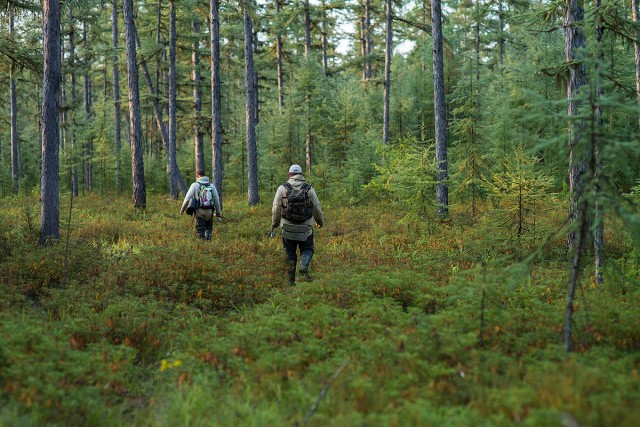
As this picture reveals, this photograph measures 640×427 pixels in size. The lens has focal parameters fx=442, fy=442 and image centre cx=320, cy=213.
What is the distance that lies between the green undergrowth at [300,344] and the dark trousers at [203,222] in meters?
2.38

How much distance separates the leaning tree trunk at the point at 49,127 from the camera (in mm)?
10844

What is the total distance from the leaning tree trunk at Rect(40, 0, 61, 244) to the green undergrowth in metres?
1.38

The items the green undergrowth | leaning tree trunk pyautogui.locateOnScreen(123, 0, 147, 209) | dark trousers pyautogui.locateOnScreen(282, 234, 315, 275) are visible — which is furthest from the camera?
leaning tree trunk pyautogui.locateOnScreen(123, 0, 147, 209)

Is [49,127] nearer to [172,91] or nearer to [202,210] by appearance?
[202,210]

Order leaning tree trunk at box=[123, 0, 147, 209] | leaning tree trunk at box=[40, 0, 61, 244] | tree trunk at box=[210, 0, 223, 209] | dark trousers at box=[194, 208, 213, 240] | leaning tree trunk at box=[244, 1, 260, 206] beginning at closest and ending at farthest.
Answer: leaning tree trunk at box=[40, 0, 61, 244]
dark trousers at box=[194, 208, 213, 240]
tree trunk at box=[210, 0, 223, 209]
leaning tree trunk at box=[123, 0, 147, 209]
leaning tree trunk at box=[244, 1, 260, 206]

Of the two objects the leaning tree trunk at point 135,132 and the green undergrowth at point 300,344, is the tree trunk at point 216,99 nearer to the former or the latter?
the leaning tree trunk at point 135,132

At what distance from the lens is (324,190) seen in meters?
20.8

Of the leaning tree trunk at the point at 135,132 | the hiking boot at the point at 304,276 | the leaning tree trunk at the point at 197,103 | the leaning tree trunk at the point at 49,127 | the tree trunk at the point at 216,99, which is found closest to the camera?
the hiking boot at the point at 304,276

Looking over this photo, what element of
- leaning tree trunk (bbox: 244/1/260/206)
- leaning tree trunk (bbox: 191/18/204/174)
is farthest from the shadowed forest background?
leaning tree trunk (bbox: 191/18/204/174)

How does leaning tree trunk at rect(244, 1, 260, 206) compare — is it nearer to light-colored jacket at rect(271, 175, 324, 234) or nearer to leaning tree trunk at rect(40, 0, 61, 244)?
leaning tree trunk at rect(40, 0, 61, 244)

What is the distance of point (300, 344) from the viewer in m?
5.21

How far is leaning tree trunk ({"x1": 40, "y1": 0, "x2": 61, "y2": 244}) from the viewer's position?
427 inches

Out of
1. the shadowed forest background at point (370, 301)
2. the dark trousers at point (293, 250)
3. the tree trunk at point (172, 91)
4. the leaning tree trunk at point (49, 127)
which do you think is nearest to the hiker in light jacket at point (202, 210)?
the shadowed forest background at point (370, 301)

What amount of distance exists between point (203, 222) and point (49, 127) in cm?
437
